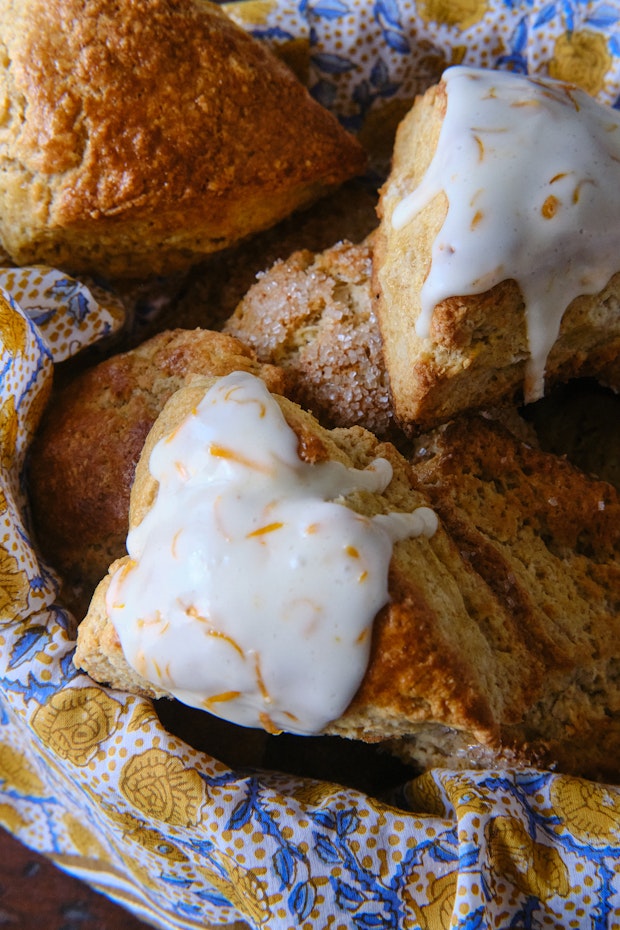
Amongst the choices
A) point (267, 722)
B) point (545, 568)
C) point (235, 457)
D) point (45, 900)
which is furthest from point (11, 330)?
point (45, 900)

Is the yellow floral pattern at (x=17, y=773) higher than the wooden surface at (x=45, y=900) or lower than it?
higher

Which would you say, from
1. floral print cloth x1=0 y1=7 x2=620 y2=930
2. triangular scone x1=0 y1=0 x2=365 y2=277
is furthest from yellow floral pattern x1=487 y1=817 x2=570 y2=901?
triangular scone x1=0 y1=0 x2=365 y2=277

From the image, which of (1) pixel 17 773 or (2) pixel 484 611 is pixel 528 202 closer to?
(2) pixel 484 611

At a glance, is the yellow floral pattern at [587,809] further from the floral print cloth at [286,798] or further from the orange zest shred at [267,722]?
the orange zest shred at [267,722]

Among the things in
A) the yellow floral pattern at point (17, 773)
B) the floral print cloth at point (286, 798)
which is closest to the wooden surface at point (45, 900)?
the yellow floral pattern at point (17, 773)

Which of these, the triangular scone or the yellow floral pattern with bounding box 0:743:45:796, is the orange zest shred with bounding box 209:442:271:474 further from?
the yellow floral pattern with bounding box 0:743:45:796

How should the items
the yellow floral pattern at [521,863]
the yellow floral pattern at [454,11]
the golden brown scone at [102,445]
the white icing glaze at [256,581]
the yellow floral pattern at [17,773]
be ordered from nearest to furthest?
the white icing glaze at [256,581] → the yellow floral pattern at [521,863] → the golden brown scone at [102,445] → the yellow floral pattern at [454,11] → the yellow floral pattern at [17,773]
